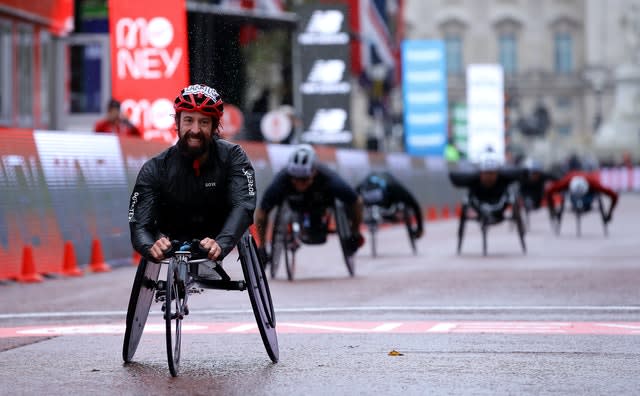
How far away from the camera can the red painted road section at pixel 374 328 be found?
10602 mm

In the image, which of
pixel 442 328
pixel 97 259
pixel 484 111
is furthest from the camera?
pixel 484 111

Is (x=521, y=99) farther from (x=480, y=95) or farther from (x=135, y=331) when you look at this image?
(x=135, y=331)

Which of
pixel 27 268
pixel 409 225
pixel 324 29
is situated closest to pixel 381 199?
pixel 409 225

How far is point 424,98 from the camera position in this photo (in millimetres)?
45531

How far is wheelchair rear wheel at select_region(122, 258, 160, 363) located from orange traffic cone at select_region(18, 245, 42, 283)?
7749mm

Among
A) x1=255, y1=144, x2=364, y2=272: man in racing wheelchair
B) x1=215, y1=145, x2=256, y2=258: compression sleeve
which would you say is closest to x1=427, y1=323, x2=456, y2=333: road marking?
x1=215, y1=145, x2=256, y2=258: compression sleeve

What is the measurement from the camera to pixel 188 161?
8.44 meters

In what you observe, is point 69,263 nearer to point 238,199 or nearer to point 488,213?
point 488,213

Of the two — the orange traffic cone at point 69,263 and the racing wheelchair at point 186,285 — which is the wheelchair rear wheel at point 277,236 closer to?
the orange traffic cone at point 69,263

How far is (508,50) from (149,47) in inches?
4247

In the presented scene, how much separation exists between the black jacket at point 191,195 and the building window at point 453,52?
117 metres

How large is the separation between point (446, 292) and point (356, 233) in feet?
7.08

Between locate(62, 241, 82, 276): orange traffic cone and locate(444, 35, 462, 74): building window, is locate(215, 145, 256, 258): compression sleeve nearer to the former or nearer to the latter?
locate(62, 241, 82, 276): orange traffic cone

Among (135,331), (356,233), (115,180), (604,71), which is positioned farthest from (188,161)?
(604,71)
